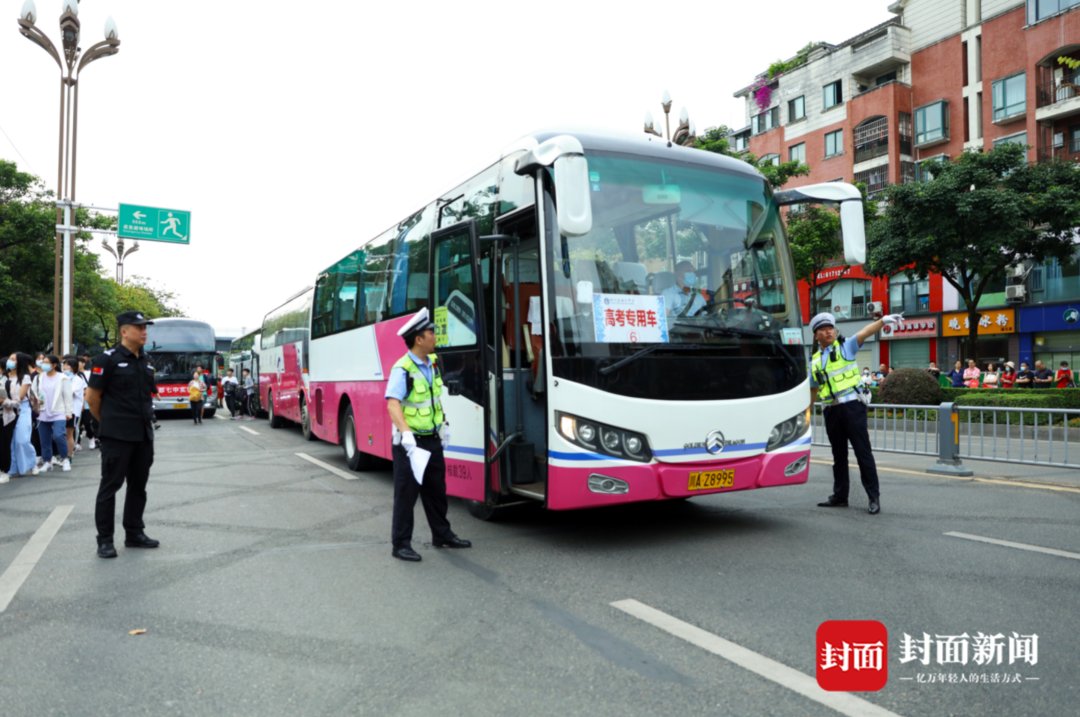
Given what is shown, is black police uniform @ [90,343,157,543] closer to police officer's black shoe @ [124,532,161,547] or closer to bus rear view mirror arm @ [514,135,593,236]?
police officer's black shoe @ [124,532,161,547]

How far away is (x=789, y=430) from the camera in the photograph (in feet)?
21.8

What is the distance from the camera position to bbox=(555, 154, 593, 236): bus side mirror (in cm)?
513

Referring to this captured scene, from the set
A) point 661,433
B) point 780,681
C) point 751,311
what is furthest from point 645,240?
point 780,681

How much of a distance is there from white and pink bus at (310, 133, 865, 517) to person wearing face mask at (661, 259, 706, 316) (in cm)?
1

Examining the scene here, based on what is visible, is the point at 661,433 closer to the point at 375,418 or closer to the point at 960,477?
the point at 375,418

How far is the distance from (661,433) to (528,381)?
1282mm

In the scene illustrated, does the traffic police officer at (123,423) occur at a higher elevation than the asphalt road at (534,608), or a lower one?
higher

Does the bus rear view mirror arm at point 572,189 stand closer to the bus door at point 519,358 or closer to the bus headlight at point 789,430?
the bus door at point 519,358

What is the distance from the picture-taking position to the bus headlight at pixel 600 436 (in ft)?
19.2

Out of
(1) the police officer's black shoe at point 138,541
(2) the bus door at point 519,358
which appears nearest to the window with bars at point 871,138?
(2) the bus door at point 519,358

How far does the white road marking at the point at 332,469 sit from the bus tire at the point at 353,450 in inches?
7.6

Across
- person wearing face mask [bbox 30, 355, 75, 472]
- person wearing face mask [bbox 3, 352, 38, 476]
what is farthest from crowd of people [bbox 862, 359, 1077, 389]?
person wearing face mask [bbox 3, 352, 38, 476]

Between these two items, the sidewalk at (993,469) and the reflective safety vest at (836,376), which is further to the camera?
the sidewalk at (993,469)

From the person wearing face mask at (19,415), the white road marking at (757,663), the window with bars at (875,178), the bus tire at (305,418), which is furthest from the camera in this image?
the window with bars at (875,178)
